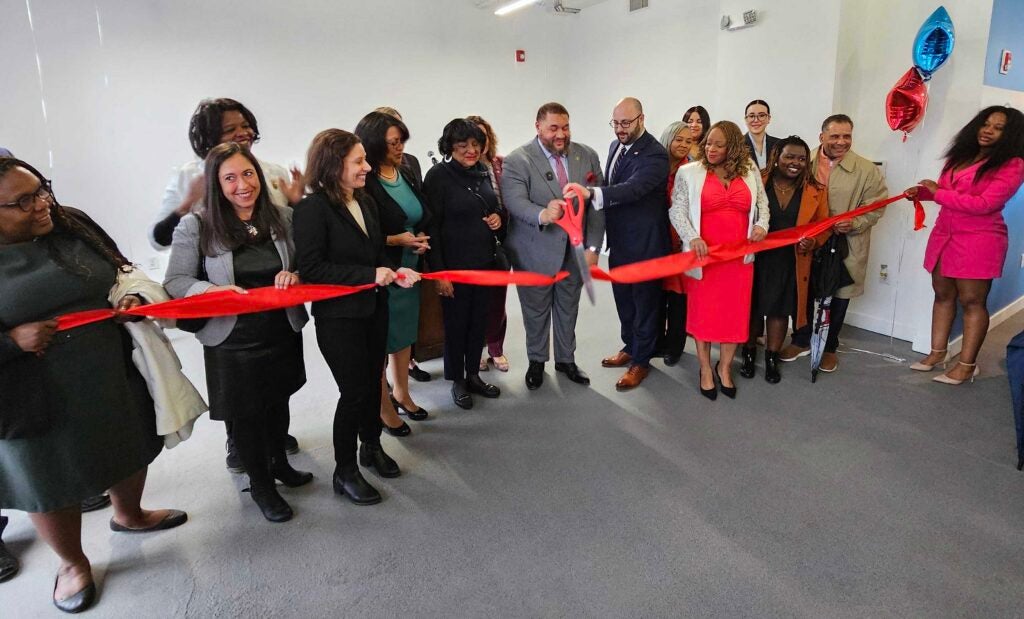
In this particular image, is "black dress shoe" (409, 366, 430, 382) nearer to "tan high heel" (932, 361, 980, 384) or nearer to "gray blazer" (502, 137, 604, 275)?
"gray blazer" (502, 137, 604, 275)

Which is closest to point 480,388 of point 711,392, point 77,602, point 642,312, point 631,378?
point 631,378

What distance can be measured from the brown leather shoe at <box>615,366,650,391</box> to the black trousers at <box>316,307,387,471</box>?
1.64m

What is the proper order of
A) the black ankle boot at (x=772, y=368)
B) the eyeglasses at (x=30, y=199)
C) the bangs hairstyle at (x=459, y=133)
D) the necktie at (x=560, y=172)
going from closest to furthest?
the eyeglasses at (x=30, y=199) → the bangs hairstyle at (x=459, y=133) → the necktie at (x=560, y=172) → the black ankle boot at (x=772, y=368)

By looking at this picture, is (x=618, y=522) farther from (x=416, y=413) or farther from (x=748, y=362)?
(x=748, y=362)

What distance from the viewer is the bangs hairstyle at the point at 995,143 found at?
10.5ft

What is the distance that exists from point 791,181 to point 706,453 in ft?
5.97

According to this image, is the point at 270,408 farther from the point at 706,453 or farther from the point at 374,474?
the point at 706,453

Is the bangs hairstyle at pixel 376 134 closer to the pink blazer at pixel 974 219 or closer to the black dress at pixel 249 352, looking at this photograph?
the black dress at pixel 249 352

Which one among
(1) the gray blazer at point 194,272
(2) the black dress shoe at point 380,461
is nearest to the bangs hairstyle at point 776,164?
(2) the black dress shoe at point 380,461

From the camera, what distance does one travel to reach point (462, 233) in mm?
3262

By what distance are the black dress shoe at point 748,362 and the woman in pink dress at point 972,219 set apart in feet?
3.68

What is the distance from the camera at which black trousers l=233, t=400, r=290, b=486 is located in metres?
2.36

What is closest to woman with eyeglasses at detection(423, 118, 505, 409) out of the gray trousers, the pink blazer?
the gray trousers

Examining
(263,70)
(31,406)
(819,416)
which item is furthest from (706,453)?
(263,70)
